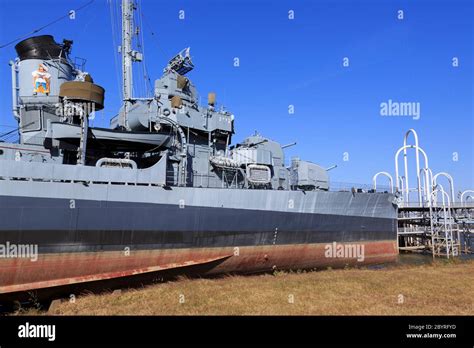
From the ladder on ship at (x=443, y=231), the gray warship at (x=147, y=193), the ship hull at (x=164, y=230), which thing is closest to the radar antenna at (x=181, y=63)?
the gray warship at (x=147, y=193)

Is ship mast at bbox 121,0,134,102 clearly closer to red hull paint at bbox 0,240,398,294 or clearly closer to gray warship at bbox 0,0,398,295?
gray warship at bbox 0,0,398,295

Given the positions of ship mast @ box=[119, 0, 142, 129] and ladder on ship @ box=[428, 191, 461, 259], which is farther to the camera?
ladder on ship @ box=[428, 191, 461, 259]

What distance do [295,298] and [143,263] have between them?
6631 mm

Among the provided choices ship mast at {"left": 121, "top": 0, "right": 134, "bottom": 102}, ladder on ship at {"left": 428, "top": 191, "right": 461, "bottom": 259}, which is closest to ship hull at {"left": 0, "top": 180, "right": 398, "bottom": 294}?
ship mast at {"left": 121, "top": 0, "right": 134, "bottom": 102}

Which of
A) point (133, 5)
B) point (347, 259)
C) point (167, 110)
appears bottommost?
point (347, 259)

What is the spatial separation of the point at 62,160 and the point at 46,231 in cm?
372

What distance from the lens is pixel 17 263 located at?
11.6m

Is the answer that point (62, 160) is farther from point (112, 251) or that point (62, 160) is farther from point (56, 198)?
point (112, 251)

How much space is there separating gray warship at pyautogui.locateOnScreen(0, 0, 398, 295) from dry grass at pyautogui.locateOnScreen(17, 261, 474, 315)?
1.59 m

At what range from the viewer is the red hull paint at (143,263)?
11.7 m

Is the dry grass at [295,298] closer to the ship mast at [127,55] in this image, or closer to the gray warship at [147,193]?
the gray warship at [147,193]

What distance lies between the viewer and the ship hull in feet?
38.9

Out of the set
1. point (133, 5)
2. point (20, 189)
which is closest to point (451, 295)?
point (20, 189)
